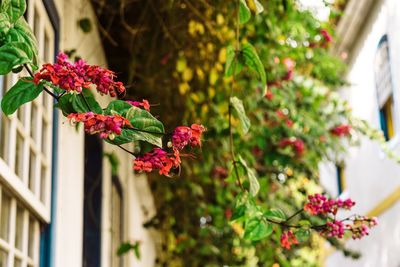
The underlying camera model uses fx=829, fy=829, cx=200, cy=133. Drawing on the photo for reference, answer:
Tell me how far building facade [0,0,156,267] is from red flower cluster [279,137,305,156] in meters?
1.39

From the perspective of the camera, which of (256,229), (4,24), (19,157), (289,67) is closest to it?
(4,24)

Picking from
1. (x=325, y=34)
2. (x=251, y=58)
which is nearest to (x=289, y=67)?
(x=325, y=34)

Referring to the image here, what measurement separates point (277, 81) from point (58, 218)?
2.86 meters

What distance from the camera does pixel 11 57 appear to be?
7.77 feet

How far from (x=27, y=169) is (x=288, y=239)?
125 centimetres

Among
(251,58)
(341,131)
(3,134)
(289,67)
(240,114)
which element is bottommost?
(3,134)

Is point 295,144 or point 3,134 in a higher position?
point 295,144

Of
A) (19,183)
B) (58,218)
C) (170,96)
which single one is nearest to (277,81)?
(170,96)

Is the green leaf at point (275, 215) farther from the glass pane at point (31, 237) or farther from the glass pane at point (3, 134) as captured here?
the glass pane at point (31, 237)

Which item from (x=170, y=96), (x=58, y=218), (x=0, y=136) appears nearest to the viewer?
(x=0, y=136)

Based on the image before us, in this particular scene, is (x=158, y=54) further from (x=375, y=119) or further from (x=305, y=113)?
(x=375, y=119)

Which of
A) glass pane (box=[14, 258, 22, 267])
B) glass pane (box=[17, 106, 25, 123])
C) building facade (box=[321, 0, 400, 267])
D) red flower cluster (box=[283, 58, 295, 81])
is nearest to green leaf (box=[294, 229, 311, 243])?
glass pane (box=[14, 258, 22, 267])

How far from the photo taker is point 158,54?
20.9ft

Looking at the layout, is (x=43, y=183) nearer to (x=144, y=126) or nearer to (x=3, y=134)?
(x=3, y=134)
